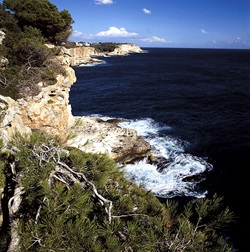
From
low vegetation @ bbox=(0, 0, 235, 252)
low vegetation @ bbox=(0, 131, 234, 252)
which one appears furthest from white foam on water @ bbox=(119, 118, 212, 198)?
low vegetation @ bbox=(0, 131, 234, 252)

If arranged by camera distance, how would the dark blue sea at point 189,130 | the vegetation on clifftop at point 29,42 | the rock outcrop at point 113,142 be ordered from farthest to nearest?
the rock outcrop at point 113,142
the vegetation on clifftop at point 29,42
the dark blue sea at point 189,130

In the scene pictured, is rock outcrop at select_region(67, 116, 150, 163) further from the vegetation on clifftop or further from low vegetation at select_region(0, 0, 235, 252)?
low vegetation at select_region(0, 0, 235, 252)

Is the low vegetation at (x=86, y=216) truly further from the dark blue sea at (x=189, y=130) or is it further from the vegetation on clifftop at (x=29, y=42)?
the vegetation on clifftop at (x=29, y=42)

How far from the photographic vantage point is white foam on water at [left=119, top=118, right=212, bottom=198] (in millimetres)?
17125

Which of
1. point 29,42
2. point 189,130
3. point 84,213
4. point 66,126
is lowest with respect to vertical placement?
point 189,130

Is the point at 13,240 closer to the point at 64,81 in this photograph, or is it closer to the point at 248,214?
the point at 248,214

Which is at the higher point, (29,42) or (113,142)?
(29,42)

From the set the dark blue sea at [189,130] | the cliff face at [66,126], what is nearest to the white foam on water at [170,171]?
the dark blue sea at [189,130]

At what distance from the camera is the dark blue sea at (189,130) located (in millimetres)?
17125

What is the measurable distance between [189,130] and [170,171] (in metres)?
9.84

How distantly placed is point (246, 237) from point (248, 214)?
2192mm

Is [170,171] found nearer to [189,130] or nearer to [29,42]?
[189,130]

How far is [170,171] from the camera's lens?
63.4ft

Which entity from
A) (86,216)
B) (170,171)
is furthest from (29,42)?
(86,216)
